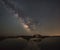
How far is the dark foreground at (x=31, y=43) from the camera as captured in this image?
6.19ft

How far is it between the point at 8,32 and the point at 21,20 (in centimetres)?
17

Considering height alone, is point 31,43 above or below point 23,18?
below

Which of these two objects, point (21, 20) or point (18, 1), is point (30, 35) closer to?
point (21, 20)

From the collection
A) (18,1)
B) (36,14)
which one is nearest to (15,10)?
(18,1)

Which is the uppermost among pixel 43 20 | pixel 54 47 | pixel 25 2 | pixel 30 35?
pixel 25 2

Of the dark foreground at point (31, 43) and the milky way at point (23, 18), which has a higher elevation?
the milky way at point (23, 18)

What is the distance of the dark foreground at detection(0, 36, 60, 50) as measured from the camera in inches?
74.2

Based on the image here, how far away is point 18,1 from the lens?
1920 mm

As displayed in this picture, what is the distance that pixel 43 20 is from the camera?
1907 mm

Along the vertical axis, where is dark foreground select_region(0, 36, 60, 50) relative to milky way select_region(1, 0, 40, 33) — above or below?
below

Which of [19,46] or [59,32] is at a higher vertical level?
[59,32]

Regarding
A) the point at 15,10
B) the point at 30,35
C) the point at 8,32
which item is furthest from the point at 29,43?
the point at 15,10

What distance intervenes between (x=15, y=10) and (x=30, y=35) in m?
0.28

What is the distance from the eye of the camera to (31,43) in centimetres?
189
